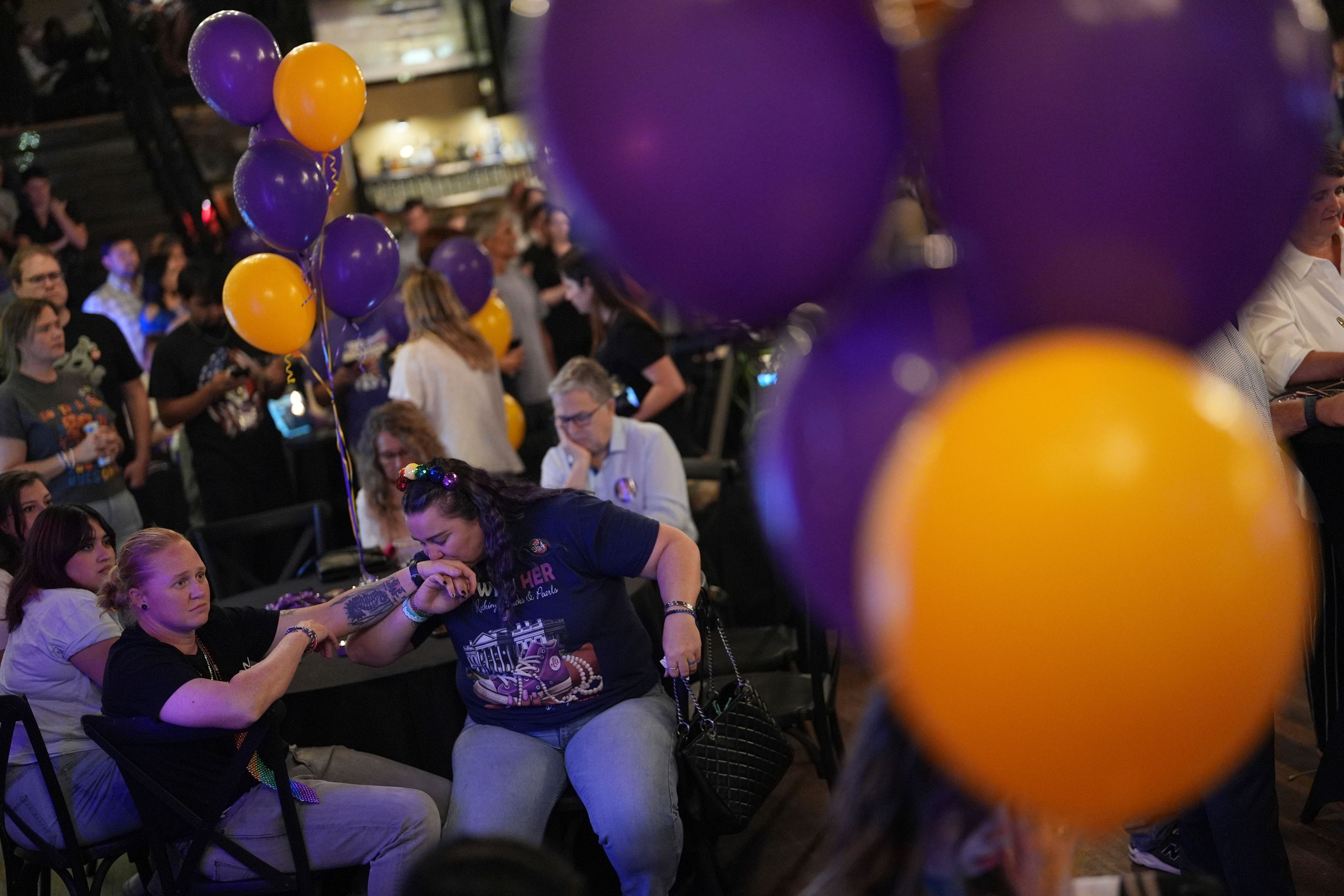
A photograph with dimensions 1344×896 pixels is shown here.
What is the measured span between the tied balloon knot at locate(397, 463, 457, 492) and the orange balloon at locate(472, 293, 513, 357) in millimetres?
2363

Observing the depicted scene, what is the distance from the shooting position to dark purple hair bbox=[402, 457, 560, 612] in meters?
2.39

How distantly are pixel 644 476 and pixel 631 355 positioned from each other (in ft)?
3.11

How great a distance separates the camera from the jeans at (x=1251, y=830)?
2184 millimetres

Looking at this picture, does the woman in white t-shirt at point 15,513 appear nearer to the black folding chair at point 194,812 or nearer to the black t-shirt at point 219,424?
the black folding chair at point 194,812

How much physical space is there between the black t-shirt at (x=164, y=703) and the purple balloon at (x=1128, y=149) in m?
1.82

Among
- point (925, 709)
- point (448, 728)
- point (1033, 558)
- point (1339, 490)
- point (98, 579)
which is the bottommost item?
point (448, 728)

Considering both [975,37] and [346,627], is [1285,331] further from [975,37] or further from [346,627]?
[346,627]

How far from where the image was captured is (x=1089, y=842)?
2725mm

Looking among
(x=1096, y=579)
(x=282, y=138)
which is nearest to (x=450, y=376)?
(x=282, y=138)

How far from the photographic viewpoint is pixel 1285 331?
2.76m

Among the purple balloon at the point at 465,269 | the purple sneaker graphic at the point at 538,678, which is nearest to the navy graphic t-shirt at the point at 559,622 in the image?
the purple sneaker graphic at the point at 538,678

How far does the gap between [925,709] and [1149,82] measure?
0.55 meters

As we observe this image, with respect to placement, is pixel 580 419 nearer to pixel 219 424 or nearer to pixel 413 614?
pixel 413 614

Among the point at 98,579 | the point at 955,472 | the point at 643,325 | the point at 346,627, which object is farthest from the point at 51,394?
the point at 955,472
